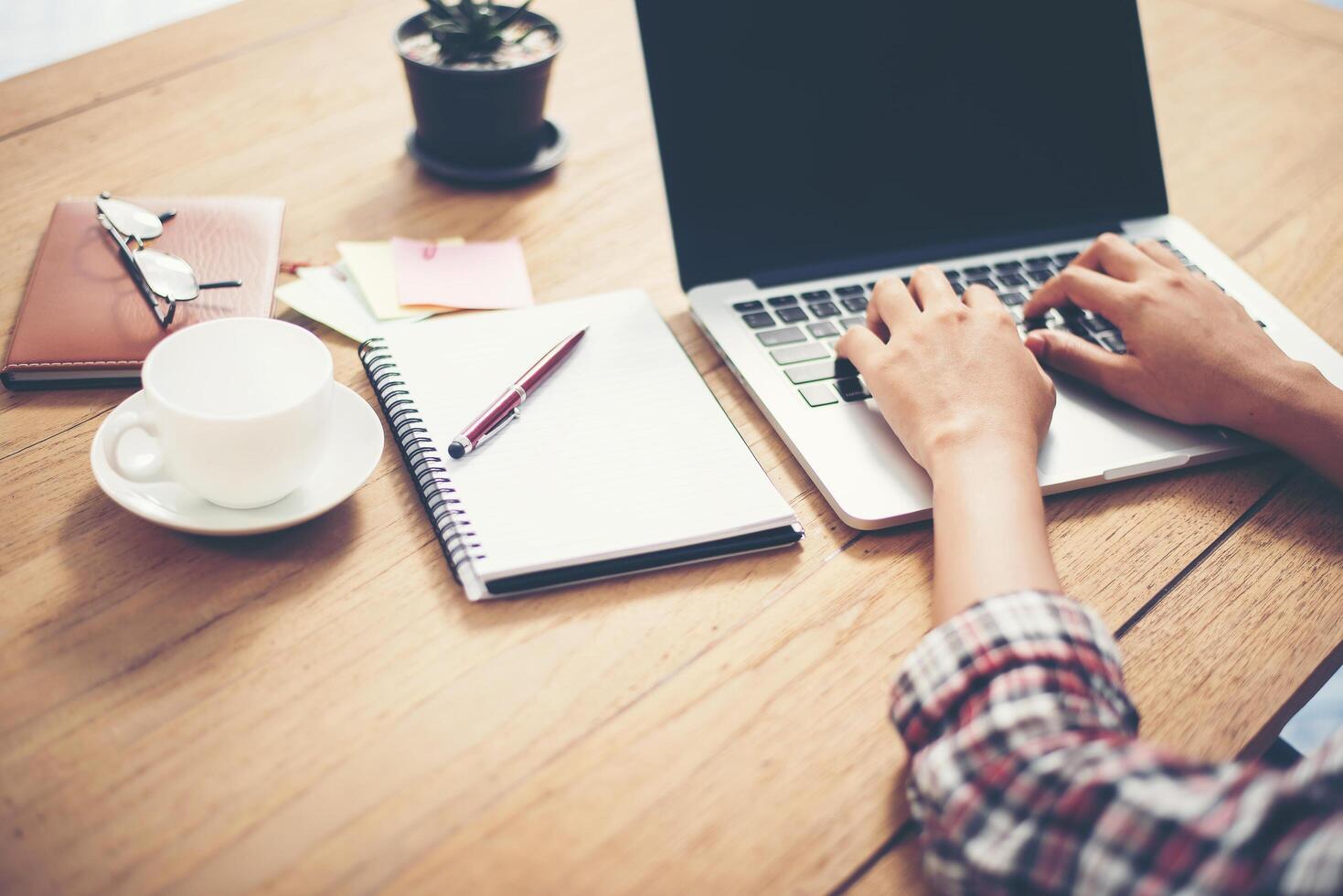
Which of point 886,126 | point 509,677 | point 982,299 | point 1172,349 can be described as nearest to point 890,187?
point 886,126

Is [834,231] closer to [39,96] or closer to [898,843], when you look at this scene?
[898,843]

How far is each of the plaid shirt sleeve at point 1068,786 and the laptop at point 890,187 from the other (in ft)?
0.52

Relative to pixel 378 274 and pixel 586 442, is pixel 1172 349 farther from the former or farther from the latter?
pixel 378 274

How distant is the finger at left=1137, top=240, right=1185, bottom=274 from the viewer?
83 cm

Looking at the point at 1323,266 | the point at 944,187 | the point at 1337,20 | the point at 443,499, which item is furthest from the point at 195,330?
the point at 1337,20

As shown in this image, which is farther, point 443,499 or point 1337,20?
point 1337,20

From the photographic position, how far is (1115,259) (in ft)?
2.74

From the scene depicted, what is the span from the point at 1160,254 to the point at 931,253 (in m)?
0.20

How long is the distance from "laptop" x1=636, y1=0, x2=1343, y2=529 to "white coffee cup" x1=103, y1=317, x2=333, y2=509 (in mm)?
327

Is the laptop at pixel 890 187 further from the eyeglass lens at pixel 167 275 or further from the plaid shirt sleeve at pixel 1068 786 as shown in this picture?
the eyeglass lens at pixel 167 275

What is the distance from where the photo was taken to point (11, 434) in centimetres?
67

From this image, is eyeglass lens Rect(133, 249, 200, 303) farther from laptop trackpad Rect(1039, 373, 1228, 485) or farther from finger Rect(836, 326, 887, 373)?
laptop trackpad Rect(1039, 373, 1228, 485)

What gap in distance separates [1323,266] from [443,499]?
3.05ft

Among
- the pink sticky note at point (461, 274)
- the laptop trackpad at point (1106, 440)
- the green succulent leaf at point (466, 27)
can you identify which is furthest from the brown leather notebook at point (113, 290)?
the laptop trackpad at point (1106, 440)
